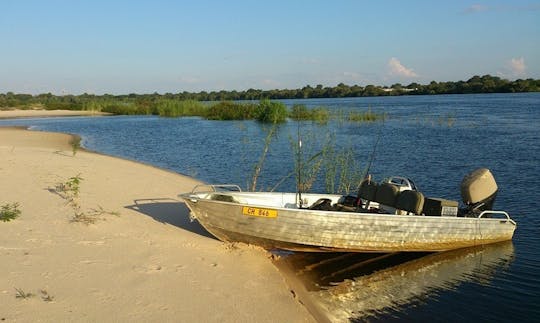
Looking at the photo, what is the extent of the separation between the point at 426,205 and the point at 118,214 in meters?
6.39

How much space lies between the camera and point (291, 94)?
5059 inches

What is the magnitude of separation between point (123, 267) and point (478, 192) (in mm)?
7389

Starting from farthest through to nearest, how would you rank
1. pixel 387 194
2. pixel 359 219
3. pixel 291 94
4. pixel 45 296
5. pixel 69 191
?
pixel 291 94 < pixel 69 191 < pixel 387 194 < pixel 359 219 < pixel 45 296

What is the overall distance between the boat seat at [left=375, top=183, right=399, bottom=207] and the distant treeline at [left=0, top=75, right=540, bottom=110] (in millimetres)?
55383

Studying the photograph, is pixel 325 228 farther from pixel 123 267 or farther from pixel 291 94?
pixel 291 94

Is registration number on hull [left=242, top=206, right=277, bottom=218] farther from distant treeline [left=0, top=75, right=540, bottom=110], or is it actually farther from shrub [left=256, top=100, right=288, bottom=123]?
distant treeline [left=0, top=75, right=540, bottom=110]

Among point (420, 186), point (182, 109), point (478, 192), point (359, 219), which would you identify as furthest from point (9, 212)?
point (182, 109)

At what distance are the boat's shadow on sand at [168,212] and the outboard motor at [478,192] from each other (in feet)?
18.1

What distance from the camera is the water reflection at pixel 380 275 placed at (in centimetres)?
734

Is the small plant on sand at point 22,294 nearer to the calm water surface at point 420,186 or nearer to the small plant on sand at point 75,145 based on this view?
the calm water surface at point 420,186

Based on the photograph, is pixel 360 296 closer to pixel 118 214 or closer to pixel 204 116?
pixel 118 214

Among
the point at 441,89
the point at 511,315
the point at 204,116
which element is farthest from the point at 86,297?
the point at 441,89

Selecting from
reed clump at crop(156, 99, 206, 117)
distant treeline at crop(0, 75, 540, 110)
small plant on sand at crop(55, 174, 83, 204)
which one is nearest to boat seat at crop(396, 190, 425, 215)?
small plant on sand at crop(55, 174, 83, 204)

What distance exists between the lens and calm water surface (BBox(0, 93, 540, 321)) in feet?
24.8
